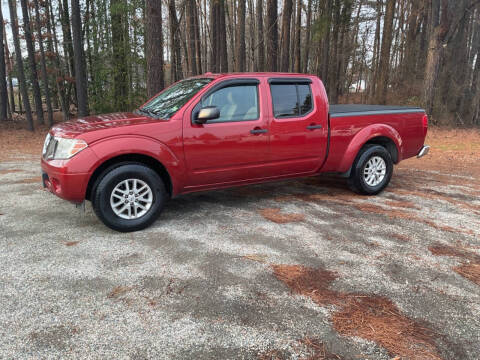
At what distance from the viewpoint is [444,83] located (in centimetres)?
1694

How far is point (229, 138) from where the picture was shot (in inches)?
182

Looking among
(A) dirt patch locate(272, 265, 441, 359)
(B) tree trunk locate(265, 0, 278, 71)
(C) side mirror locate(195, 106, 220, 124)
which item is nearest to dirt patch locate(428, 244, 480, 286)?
(A) dirt patch locate(272, 265, 441, 359)

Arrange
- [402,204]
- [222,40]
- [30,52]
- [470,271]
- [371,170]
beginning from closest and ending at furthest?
[470,271] < [402,204] < [371,170] < [30,52] < [222,40]

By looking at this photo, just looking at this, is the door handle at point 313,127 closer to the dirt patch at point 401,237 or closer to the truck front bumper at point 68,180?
the dirt patch at point 401,237

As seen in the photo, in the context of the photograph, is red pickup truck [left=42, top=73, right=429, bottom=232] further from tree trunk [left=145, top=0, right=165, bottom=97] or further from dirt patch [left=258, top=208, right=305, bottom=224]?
tree trunk [left=145, top=0, right=165, bottom=97]

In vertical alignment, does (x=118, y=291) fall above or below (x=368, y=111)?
below

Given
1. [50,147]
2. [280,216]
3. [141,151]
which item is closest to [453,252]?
[280,216]

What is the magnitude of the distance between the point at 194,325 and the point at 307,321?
81 centimetres

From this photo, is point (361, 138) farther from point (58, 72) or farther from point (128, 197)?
point (58, 72)

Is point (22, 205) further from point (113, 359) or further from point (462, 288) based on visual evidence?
point (462, 288)

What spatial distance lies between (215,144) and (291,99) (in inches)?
55.6

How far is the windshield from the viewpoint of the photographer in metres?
4.61

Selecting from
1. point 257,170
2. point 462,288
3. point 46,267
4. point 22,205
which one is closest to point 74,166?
point 46,267

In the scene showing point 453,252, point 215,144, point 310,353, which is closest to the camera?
point 310,353
